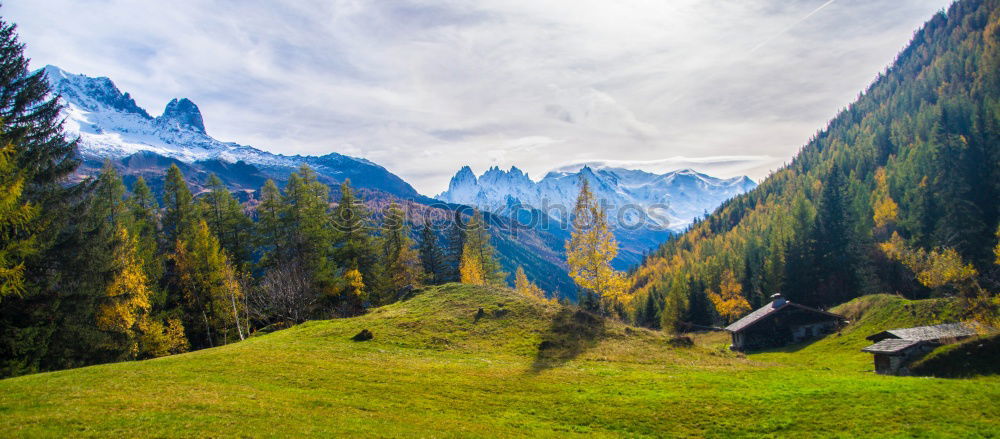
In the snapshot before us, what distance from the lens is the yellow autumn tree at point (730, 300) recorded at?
295 ft

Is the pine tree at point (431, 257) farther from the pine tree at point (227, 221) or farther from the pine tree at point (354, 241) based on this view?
the pine tree at point (227, 221)

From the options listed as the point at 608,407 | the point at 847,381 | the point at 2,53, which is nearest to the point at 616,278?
the point at 847,381

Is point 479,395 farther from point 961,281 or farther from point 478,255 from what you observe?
point 961,281

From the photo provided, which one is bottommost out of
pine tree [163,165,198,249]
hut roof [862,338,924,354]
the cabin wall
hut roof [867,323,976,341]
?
the cabin wall

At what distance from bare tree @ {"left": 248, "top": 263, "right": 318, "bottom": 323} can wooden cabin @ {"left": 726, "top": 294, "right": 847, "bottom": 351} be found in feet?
209

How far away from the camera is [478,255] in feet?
246

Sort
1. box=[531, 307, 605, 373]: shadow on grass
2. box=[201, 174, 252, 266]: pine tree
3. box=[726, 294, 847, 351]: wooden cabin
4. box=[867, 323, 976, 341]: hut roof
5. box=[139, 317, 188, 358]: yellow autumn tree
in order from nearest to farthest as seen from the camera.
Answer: box=[531, 307, 605, 373]: shadow on grass → box=[867, 323, 976, 341]: hut roof → box=[139, 317, 188, 358]: yellow autumn tree → box=[201, 174, 252, 266]: pine tree → box=[726, 294, 847, 351]: wooden cabin

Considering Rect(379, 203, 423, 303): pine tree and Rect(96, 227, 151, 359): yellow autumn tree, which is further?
Rect(379, 203, 423, 303): pine tree

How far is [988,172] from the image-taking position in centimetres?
7212

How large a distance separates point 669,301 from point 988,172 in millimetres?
54312

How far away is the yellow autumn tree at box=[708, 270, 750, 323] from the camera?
90.1 m

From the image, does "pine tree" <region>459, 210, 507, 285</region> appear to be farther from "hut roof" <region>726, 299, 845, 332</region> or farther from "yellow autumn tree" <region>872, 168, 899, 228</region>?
"yellow autumn tree" <region>872, 168, 899, 228</region>

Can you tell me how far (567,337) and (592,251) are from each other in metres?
13.7

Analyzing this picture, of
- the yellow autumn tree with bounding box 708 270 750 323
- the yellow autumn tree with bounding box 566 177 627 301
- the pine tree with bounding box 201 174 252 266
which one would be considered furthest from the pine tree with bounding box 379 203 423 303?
the yellow autumn tree with bounding box 708 270 750 323
